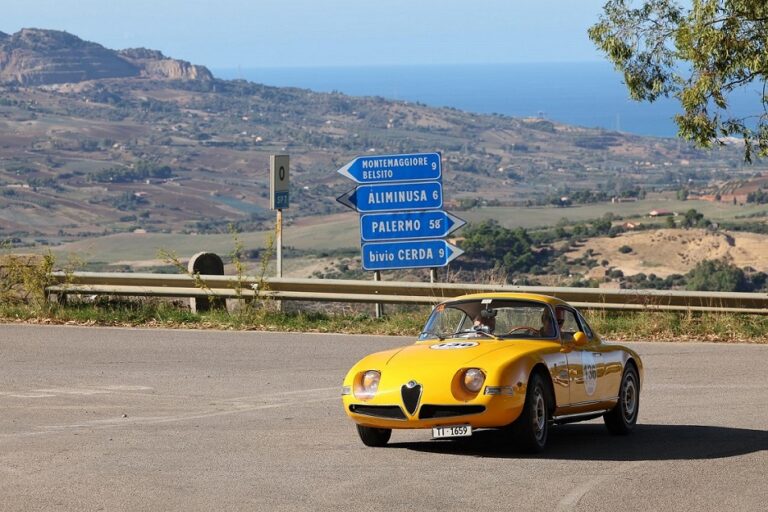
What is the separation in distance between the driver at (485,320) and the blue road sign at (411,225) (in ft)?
36.5

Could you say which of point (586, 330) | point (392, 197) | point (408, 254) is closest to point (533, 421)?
point (586, 330)

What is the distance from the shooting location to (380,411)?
10.6 metres

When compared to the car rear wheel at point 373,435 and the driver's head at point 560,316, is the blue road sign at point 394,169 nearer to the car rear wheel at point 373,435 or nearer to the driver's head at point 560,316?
the driver's head at point 560,316

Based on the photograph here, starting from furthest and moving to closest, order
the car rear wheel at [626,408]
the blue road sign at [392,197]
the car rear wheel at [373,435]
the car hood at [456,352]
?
the blue road sign at [392,197], the car rear wheel at [626,408], the car rear wheel at [373,435], the car hood at [456,352]

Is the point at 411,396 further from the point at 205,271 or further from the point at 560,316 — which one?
the point at 205,271

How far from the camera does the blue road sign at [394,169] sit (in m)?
22.9

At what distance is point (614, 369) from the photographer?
1195 cm

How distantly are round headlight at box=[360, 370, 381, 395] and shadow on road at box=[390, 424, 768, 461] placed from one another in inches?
24.0

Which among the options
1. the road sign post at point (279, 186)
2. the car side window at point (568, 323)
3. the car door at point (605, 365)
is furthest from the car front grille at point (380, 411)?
the road sign post at point (279, 186)

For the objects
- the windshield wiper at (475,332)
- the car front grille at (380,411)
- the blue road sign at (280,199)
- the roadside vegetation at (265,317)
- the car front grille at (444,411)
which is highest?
the blue road sign at (280,199)

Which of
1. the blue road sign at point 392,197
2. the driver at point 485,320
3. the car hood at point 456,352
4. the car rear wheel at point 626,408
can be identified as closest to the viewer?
the car hood at point 456,352

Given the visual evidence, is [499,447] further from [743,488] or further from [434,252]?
[434,252]

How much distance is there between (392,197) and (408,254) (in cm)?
94

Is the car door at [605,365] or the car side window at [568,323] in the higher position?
the car side window at [568,323]
